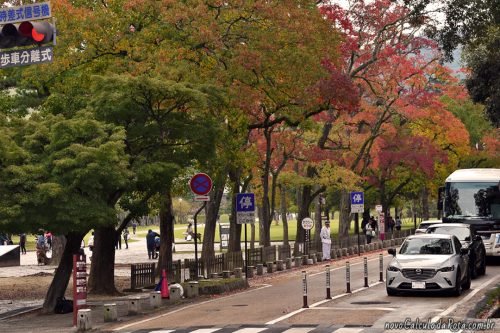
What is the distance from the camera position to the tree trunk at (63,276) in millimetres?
26531

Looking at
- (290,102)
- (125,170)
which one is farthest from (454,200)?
(125,170)

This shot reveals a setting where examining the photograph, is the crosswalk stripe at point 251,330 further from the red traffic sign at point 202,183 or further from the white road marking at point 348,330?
the red traffic sign at point 202,183

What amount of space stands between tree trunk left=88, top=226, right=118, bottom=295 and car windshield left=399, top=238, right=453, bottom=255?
11.3 meters

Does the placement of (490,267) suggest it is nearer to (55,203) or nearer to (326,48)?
(326,48)

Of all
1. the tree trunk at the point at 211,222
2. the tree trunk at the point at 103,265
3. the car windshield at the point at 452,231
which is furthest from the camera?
the tree trunk at the point at 211,222

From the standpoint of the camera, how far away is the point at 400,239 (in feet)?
208

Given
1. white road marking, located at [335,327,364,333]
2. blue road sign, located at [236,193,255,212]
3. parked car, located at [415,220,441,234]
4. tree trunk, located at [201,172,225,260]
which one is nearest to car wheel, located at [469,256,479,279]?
blue road sign, located at [236,193,255,212]

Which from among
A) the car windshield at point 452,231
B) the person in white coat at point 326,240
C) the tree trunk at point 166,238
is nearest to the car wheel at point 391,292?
the car windshield at point 452,231

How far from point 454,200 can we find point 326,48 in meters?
8.75

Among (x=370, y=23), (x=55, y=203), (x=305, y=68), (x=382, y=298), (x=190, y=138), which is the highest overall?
(x=370, y=23)

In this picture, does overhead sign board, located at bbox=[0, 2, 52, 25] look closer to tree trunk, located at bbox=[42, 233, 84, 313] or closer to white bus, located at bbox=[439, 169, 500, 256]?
tree trunk, located at bbox=[42, 233, 84, 313]

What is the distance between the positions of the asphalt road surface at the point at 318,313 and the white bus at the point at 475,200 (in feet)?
24.0

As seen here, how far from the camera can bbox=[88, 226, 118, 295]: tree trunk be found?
3253 centimetres

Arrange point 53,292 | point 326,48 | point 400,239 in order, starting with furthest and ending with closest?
point 400,239 < point 326,48 < point 53,292
